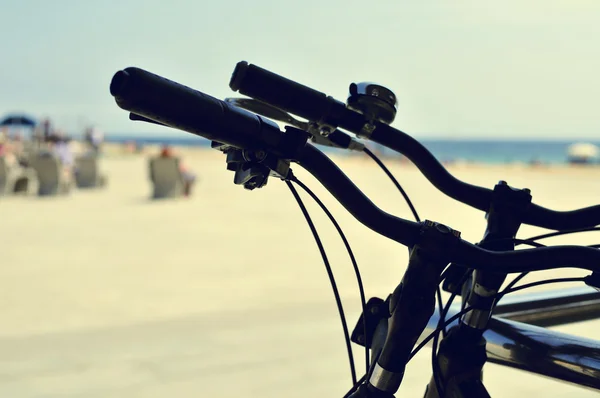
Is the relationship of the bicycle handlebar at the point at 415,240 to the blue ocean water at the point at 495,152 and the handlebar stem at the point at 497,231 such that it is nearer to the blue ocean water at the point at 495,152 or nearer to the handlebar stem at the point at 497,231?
the handlebar stem at the point at 497,231

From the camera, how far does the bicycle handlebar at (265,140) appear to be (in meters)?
0.81

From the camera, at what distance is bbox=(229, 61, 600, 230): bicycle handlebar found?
108 cm

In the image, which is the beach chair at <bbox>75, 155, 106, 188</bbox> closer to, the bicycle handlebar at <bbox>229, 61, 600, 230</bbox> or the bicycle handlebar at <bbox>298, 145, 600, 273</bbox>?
the bicycle handlebar at <bbox>229, 61, 600, 230</bbox>

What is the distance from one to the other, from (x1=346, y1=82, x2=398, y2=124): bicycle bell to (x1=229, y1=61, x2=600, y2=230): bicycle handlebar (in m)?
0.02

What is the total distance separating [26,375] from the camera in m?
3.35

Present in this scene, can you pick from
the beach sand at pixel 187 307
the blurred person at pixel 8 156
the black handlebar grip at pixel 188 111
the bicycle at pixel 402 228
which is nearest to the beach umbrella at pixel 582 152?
the blurred person at pixel 8 156

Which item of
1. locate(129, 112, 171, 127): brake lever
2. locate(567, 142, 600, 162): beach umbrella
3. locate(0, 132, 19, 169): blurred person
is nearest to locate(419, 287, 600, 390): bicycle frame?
locate(129, 112, 171, 127): brake lever

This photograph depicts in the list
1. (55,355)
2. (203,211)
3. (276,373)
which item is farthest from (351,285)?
(203,211)

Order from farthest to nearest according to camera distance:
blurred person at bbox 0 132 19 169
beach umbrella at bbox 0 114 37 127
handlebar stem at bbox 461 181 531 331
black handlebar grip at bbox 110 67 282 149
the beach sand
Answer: beach umbrella at bbox 0 114 37 127 → blurred person at bbox 0 132 19 169 → the beach sand → handlebar stem at bbox 461 181 531 331 → black handlebar grip at bbox 110 67 282 149

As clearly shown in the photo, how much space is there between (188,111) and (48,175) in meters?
12.2

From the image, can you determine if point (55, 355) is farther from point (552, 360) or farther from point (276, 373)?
point (552, 360)

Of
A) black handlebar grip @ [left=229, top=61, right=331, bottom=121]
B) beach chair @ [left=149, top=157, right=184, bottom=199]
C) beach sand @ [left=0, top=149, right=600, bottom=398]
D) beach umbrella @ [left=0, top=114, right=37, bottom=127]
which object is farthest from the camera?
beach umbrella @ [left=0, top=114, right=37, bottom=127]

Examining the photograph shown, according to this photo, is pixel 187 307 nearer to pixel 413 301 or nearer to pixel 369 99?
→ pixel 369 99

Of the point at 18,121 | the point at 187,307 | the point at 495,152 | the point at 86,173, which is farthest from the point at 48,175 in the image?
the point at 495,152
